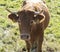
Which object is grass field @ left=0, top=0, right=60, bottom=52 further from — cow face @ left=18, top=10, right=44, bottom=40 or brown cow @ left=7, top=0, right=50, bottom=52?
cow face @ left=18, top=10, right=44, bottom=40

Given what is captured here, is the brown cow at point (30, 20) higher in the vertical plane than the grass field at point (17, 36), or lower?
higher

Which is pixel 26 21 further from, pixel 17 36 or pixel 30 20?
pixel 17 36

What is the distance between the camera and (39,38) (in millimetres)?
7016

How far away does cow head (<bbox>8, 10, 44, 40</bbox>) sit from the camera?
19.4 ft

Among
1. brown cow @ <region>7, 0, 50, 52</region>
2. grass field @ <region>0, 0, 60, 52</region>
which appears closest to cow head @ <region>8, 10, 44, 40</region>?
brown cow @ <region>7, 0, 50, 52</region>

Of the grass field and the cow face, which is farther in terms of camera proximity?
the grass field

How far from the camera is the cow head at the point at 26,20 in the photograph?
5922 mm

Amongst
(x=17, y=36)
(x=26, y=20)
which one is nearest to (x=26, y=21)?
(x=26, y=20)

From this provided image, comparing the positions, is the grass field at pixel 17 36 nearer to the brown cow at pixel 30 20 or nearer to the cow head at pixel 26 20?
the brown cow at pixel 30 20

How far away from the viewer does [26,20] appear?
596 cm

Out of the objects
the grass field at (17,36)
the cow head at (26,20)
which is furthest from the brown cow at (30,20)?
the grass field at (17,36)

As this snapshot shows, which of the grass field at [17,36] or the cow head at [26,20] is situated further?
the grass field at [17,36]

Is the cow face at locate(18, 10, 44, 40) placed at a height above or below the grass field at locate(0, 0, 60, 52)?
above

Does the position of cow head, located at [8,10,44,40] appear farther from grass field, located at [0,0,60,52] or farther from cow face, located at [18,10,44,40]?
grass field, located at [0,0,60,52]
